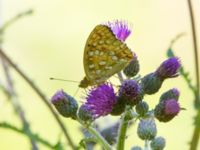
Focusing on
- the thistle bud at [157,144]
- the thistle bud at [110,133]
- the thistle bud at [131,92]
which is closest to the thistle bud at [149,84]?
the thistle bud at [131,92]

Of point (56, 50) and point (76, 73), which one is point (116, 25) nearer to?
point (76, 73)

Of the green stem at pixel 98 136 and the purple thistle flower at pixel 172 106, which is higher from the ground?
the purple thistle flower at pixel 172 106

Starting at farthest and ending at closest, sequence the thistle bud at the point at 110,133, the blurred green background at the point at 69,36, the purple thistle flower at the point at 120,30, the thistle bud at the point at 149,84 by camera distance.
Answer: the blurred green background at the point at 69,36 < the thistle bud at the point at 110,133 < the purple thistle flower at the point at 120,30 < the thistle bud at the point at 149,84

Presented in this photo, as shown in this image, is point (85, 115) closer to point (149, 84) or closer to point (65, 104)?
point (65, 104)

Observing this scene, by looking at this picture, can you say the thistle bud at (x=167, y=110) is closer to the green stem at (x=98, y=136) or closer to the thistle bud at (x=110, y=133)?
the green stem at (x=98, y=136)

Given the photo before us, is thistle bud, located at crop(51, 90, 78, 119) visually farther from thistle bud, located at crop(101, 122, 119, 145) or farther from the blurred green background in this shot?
the blurred green background

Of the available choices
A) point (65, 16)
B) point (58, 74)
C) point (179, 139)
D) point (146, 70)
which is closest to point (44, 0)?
point (65, 16)

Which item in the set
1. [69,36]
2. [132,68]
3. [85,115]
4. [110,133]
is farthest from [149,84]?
[69,36]
